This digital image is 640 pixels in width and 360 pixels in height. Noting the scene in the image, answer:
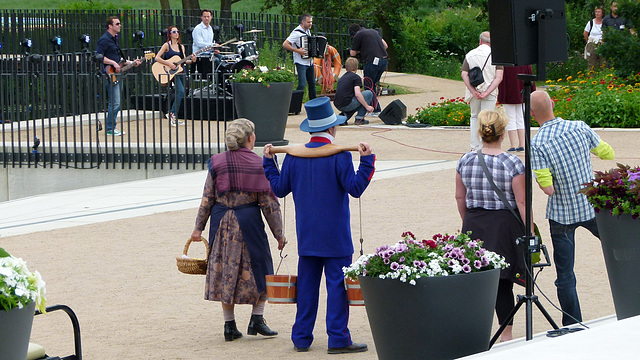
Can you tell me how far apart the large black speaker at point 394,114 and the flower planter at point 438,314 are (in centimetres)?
1225

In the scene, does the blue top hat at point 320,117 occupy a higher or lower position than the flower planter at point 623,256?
higher

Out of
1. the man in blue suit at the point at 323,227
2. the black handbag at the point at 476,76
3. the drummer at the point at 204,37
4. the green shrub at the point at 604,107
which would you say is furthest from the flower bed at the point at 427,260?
the drummer at the point at 204,37

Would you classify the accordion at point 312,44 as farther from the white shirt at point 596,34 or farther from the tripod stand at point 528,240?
the tripod stand at point 528,240

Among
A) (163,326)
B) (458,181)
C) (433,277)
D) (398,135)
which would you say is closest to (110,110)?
(398,135)

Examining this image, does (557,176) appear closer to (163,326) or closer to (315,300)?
(315,300)

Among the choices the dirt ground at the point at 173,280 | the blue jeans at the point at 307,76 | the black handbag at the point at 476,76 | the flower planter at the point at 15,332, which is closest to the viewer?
the flower planter at the point at 15,332

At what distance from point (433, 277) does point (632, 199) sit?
1556 millimetres

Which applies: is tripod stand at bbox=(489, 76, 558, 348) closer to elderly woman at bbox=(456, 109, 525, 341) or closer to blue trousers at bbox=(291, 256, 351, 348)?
elderly woman at bbox=(456, 109, 525, 341)

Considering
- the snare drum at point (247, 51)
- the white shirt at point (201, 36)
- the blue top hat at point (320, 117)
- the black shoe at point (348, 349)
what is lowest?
the black shoe at point (348, 349)

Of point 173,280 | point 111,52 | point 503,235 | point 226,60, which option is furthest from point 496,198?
point 226,60

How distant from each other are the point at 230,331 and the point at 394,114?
10996 mm

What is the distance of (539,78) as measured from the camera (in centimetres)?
564

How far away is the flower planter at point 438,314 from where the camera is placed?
15.6 feet

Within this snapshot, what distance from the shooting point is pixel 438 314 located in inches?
186
